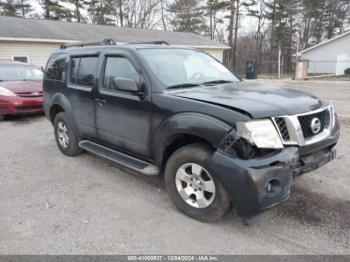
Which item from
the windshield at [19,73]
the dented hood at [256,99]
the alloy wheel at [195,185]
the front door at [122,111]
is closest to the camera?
the dented hood at [256,99]

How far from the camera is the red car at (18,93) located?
335 inches

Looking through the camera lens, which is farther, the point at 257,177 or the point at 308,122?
the point at 308,122

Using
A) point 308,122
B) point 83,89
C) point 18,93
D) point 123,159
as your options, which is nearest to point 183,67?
point 123,159

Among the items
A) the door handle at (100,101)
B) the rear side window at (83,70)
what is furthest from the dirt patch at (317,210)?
the rear side window at (83,70)

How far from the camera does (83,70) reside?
16.0 feet

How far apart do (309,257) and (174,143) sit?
1729 millimetres

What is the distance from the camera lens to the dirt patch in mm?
3244

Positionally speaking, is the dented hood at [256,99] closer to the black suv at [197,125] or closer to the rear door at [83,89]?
the black suv at [197,125]

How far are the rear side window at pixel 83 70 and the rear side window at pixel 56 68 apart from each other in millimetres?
312

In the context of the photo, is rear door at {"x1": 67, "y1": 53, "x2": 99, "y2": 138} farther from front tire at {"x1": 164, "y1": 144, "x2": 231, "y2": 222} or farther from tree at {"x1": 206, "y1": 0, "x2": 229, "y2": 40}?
tree at {"x1": 206, "y1": 0, "x2": 229, "y2": 40}

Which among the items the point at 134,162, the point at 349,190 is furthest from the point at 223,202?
the point at 349,190

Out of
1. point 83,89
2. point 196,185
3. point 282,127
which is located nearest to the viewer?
point 282,127

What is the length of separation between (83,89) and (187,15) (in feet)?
123

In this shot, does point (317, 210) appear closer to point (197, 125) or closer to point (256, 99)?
point (256, 99)
